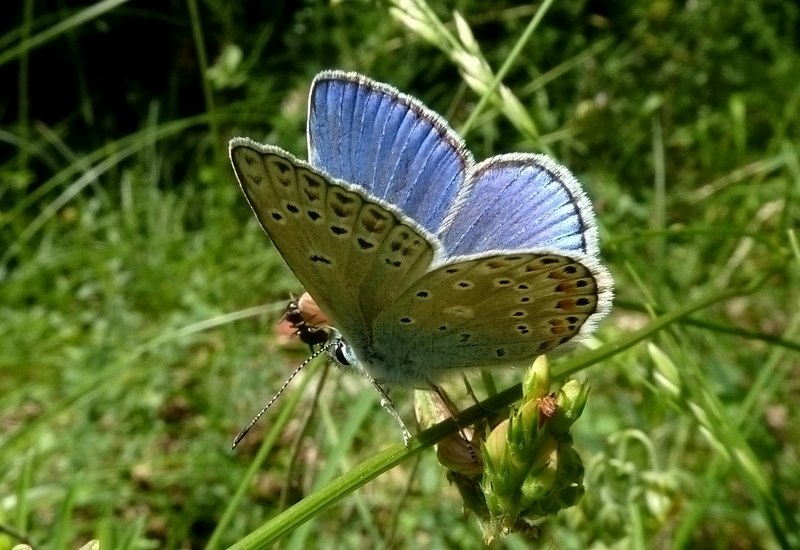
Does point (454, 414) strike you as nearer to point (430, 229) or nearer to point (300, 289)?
point (430, 229)

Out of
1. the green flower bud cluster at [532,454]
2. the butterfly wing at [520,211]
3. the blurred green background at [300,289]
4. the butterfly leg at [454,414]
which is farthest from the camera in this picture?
the blurred green background at [300,289]

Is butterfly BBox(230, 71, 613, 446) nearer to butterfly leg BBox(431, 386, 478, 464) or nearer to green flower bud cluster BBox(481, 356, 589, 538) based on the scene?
butterfly leg BBox(431, 386, 478, 464)

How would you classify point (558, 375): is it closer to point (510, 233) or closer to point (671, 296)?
point (510, 233)

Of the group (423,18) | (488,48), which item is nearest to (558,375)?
(423,18)

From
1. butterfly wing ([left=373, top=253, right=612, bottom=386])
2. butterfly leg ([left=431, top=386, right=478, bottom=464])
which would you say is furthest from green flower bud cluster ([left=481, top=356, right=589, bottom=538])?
butterfly wing ([left=373, top=253, right=612, bottom=386])

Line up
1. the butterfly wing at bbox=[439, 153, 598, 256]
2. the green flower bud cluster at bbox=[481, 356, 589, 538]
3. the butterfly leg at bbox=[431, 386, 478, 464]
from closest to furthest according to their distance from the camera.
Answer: the green flower bud cluster at bbox=[481, 356, 589, 538], the butterfly leg at bbox=[431, 386, 478, 464], the butterfly wing at bbox=[439, 153, 598, 256]

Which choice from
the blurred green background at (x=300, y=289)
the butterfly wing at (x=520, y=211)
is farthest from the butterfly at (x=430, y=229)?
the blurred green background at (x=300, y=289)

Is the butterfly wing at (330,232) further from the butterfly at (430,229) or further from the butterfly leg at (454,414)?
the butterfly leg at (454,414)

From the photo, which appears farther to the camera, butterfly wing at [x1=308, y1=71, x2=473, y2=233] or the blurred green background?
the blurred green background
